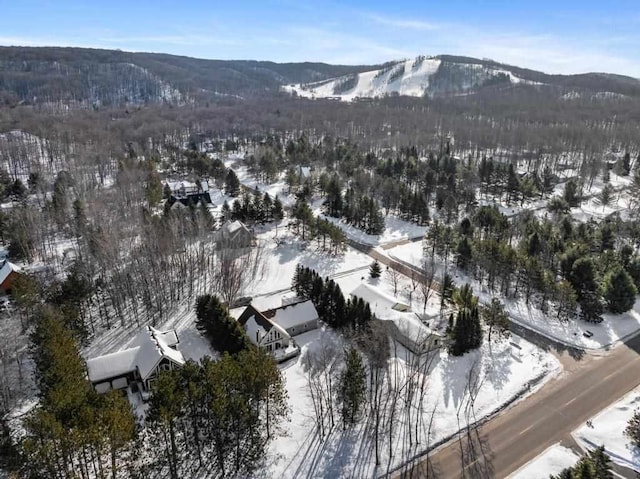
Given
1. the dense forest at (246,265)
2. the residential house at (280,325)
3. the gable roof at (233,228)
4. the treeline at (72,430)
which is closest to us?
the treeline at (72,430)

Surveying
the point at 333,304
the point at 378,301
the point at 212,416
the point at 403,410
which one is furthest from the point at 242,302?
the point at 212,416

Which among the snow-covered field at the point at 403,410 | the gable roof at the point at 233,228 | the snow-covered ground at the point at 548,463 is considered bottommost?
the snow-covered field at the point at 403,410

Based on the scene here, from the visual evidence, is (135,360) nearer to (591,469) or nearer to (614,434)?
(591,469)

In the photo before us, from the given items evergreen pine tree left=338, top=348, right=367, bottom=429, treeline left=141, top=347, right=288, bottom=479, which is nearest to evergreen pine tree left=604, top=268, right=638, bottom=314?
evergreen pine tree left=338, top=348, right=367, bottom=429

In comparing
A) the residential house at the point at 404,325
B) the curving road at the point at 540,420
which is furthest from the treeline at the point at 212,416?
the residential house at the point at 404,325

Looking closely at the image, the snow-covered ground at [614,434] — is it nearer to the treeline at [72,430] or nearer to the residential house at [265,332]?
the residential house at [265,332]

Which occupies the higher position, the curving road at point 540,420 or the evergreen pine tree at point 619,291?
the evergreen pine tree at point 619,291

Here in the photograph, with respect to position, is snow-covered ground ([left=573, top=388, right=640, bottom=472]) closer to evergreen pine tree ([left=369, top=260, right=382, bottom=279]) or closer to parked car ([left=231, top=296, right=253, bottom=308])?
evergreen pine tree ([left=369, top=260, right=382, bottom=279])
